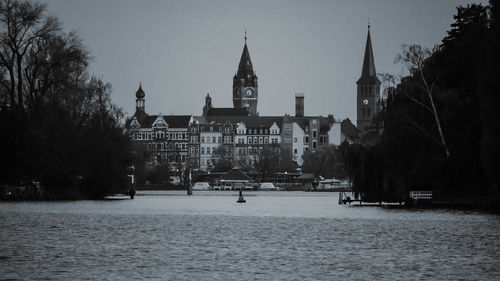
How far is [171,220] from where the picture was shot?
2569 inches

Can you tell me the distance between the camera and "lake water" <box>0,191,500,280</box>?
111 feet

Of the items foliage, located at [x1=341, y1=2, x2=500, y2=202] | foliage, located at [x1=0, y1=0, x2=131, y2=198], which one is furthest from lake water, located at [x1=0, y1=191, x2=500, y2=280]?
foliage, located at [x1=0, y1=0, x2=131, y2=198]

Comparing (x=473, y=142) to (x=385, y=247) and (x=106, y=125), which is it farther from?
(x=106, y=125)

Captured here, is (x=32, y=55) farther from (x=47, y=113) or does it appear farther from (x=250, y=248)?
(x=250, y=248)

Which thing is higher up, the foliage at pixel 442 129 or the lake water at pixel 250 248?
the foliage at pixel 442 129

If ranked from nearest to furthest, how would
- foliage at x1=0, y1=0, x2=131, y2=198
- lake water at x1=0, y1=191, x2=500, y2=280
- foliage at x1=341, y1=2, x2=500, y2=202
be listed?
lake water at x1=0, y1=191, x2=500, y2=280 → foliage at x1=341, y1=2, x2=500, y2=202 → foliage at x1=0, y1=0, x2=131, y2=198

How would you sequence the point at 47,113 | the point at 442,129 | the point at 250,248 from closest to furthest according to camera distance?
the point at 250,248 → the point at 442,129 → the point at 47,113

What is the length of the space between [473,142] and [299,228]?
20.1m

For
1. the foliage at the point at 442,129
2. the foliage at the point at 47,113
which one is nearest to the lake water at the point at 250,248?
the foliage at the point at 442,129

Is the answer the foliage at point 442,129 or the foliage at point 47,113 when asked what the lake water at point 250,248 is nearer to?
the foliage at point 442,129

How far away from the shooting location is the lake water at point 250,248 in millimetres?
33688

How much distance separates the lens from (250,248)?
140 ft

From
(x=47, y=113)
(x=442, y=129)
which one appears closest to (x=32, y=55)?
(x=47, y=113)

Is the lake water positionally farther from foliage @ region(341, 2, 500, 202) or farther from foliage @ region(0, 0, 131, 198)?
foliage @ region(0, 0, 131, 198)
